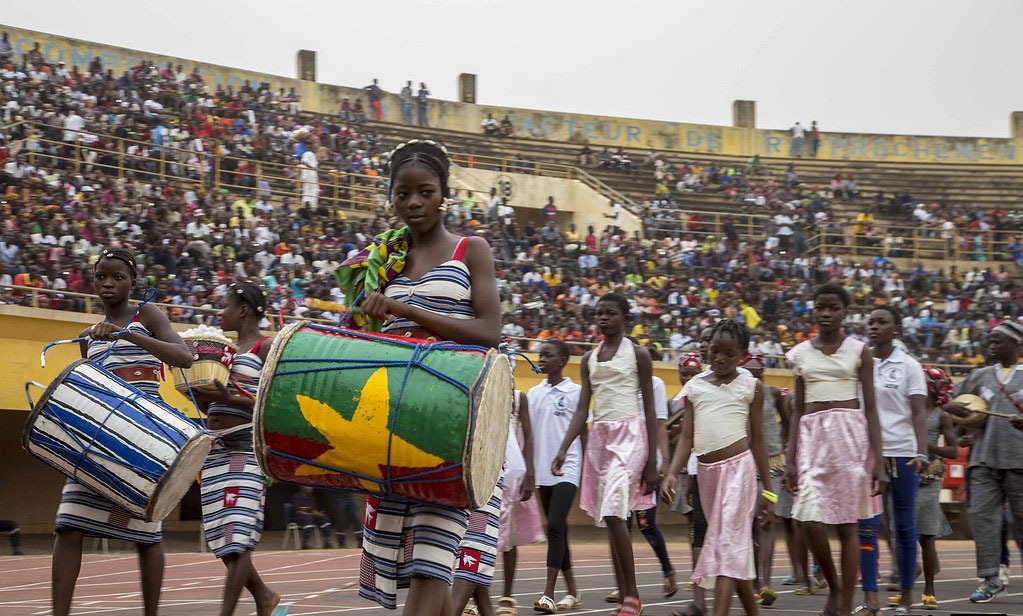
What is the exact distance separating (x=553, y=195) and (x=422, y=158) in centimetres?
2925

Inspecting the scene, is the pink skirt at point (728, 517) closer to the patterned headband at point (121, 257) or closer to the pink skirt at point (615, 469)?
the pink skirt at point (615, 469)

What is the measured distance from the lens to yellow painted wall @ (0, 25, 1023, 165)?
33250 mm

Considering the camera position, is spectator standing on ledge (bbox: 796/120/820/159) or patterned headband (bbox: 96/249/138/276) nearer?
patterned headband (bbox: 96/249/138/276)

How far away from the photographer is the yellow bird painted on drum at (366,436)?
4.06 metres

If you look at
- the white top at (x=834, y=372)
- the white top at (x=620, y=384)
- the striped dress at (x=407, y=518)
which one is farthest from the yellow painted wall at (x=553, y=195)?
the striped dress at (x=407, y=518)

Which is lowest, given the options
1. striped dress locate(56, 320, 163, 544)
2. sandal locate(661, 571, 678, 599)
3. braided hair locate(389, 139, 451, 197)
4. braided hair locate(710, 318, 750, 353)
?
sandal locate(661, 571, 678, 599)

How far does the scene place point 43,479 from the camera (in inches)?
770

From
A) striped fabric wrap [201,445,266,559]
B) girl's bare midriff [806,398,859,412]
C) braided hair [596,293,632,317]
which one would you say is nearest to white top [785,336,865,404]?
girl's bare midriff [806,398,859,412]

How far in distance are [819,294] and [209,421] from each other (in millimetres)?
3645

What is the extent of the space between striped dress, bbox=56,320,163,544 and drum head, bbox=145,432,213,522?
0.20 m

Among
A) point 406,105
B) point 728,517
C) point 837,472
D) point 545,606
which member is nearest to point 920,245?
point 406,105

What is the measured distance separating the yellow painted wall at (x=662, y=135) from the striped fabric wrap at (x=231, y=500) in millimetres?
24866

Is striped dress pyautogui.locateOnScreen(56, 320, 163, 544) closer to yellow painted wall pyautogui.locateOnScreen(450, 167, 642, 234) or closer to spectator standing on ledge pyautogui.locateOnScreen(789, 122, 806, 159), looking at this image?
yellow painted wall pyautogui.locateOnScreen(450, 167, 642, 234)

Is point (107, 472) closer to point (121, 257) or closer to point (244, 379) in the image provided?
point (244, 379)
